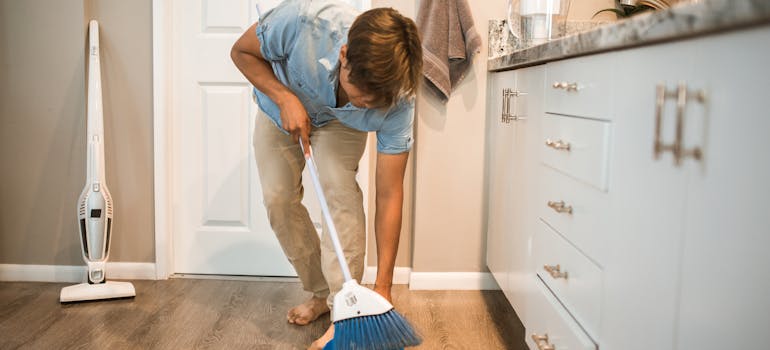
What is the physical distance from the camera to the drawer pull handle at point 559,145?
1.54 m

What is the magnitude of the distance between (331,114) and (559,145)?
65cm

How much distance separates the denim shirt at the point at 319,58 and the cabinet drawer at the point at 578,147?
349mm

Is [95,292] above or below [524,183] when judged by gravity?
below

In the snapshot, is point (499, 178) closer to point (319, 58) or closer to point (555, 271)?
point (555, 271)

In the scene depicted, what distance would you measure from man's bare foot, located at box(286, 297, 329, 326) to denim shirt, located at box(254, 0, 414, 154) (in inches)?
28.7

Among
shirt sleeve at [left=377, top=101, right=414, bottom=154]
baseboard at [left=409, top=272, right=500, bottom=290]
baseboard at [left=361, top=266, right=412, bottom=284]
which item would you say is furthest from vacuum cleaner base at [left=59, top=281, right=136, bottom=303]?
shirt sleeve at [left=377, top=101, right=414, bottom=154]

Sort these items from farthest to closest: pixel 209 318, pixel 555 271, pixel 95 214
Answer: pixel 95 214, pixel 209 318, pixel 555 271

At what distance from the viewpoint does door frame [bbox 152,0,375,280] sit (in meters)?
2.68

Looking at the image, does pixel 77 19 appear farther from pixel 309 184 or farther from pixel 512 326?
pixel 512 326

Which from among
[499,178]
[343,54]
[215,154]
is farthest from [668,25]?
[215,154]

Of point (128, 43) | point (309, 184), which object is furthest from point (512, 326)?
point (128, 43)

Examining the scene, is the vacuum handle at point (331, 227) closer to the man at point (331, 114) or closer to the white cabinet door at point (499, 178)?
the man at point (331, 114)

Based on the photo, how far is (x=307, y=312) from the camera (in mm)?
2291

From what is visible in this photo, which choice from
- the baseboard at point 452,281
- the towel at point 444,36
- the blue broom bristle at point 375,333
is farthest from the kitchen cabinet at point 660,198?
the baseboard at point 452,281
